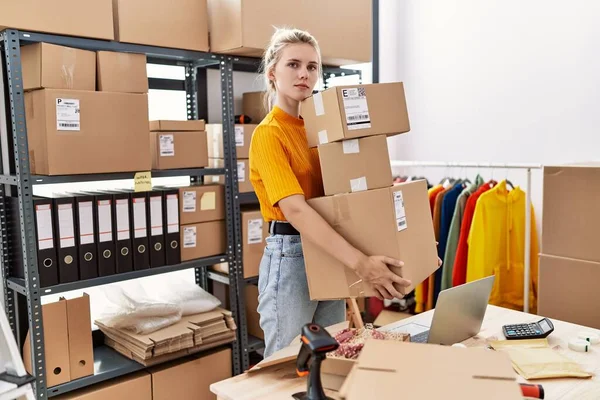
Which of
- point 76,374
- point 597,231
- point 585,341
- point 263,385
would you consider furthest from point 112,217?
point 597,231

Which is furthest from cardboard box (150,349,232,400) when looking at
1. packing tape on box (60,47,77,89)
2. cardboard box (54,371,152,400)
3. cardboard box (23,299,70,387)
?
packing tape on box (60,47,77,89)

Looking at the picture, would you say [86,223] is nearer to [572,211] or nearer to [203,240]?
[203,240]

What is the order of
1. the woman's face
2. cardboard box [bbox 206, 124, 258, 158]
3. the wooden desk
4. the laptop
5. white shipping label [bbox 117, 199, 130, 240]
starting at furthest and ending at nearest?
cardboard box [bbox 206, 124, 258, 158], white shipping label [bbox 117, 199, 130, 240], the woman's face, the laptop, the wooden desk

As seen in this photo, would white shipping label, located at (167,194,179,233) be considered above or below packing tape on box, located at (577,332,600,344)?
above

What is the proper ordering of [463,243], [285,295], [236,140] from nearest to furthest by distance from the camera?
[285,295]
[236,140]
[463,243]

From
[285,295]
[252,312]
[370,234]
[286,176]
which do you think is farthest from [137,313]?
[370,234]

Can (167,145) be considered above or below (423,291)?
above

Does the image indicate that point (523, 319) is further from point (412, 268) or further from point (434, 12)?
point (434, 12)

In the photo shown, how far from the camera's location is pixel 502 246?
2.96m

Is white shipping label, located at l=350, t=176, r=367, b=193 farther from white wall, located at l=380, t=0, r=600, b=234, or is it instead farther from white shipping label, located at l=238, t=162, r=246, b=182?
white wall, located at l=380, t=0, r=600, b=234

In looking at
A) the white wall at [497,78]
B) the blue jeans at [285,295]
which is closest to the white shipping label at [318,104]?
the blue jeans at [285,295]

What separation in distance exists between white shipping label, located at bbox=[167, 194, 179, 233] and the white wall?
1895mm

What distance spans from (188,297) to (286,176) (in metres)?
1.28

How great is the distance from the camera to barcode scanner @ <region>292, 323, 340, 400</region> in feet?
2.94
